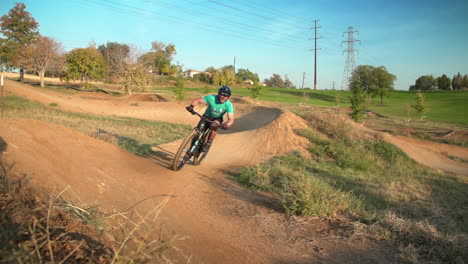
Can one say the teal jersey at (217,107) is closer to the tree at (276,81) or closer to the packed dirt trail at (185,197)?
the packed dirt trail at (185,197)

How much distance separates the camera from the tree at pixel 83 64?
41062mm

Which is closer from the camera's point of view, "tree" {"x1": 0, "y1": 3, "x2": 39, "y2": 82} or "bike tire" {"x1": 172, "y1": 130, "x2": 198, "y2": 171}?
"bike tire" {"x1": 172, "y1": 130, "x2": 198, "y2": 171}

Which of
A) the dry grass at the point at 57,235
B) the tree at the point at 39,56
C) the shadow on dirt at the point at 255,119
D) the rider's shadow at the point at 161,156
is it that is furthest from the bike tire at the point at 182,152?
the tree at the point at 39,56

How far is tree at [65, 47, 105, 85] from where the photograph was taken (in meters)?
41.1

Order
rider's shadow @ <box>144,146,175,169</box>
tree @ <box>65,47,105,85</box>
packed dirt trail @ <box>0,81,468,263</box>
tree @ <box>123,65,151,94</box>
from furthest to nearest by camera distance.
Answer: tree @ <box>65,47,105,85</box> < tree @ <box>123,65,151,94</box> < rider's shadow @ <box>144,146,175,169</box> < packed dirt trail @ <box>0,81,468,263</box>

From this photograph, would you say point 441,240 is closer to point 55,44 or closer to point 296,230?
point 296,230

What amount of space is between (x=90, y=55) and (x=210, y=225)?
149 feet

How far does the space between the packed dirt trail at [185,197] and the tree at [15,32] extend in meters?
47.8

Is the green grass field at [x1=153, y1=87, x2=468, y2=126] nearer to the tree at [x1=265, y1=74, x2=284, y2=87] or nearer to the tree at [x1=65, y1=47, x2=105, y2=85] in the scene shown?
the tree at [x1=65, y1=47, x2=105, y2=85]

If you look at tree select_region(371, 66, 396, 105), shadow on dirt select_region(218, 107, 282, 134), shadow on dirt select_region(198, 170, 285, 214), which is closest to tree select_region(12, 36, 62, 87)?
shadow on dirt select_region(218, 107, 282, 134)

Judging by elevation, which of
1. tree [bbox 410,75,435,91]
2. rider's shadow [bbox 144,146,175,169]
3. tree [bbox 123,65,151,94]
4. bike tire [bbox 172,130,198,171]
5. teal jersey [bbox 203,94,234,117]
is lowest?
rider's shadow [bbox 144,146,175,169]

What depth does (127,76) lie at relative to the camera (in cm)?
3778

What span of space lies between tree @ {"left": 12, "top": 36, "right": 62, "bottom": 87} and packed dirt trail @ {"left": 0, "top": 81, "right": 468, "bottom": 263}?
143 feet

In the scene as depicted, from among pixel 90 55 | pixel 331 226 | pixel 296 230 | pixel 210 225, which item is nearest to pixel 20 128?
pixel 210 225
